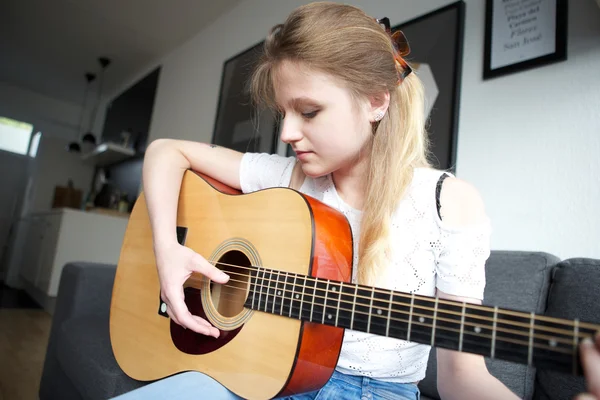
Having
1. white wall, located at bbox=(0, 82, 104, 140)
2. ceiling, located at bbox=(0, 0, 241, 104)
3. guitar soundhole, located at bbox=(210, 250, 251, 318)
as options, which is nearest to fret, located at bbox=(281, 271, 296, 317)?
guitar soundhole, located at bbox=(210, 250, 251, 318)

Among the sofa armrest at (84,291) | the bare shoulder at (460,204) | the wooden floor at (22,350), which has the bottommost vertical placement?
the wooden floor at (22,350)

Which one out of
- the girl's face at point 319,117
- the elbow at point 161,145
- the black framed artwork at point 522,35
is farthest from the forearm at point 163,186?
the black framed artwork at point 522,35

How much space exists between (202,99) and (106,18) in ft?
4.37

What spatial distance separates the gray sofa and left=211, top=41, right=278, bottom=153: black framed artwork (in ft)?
4.52

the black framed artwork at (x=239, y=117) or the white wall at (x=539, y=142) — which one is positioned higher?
the black framed artwork at (x=239, y=117)

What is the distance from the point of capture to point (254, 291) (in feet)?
2.31

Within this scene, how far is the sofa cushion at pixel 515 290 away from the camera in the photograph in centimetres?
100

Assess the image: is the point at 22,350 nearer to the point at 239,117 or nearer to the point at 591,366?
the point at 239,117

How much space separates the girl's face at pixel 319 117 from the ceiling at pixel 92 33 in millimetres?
2697

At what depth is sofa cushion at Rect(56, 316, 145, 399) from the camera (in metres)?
0.92

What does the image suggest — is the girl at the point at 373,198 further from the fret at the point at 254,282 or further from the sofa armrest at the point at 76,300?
the sofa armrest at the point at 76,300

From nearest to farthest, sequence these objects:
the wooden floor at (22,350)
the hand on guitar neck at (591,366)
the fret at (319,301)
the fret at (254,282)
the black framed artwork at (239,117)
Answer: the hand on guitar neck at (591,366) < the fret at (319,301) < the fret at (254,282) < the wooden floor at (22,350) < the black framed artwork at (239,117)

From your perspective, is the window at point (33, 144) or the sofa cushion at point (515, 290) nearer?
the sofa cushion at point (515, 290)

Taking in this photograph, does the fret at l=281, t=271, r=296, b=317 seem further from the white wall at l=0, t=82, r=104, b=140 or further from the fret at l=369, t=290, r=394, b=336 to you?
the white wall at l=0, t=82, r=104, b=140
